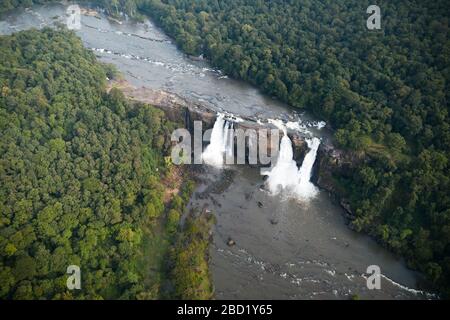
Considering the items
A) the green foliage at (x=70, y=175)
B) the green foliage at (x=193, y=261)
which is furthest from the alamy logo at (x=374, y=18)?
the green foliage at (x=193, y=261)

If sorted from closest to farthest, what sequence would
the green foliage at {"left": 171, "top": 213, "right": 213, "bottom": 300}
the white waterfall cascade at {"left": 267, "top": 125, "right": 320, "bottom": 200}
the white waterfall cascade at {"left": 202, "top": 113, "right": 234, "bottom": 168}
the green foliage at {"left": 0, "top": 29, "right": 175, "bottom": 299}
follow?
the green foliage at {"left": 0, "top": 29, "right": 175, "bottom": 299} < the green foliage at {"left": 171, "top": 213, "right": 213, "bottom": 300} < the white waterfall cascade at {"left": 267, "top": 125, "right": 320, "bottom": 200} < the white waterfall cascade at {"left": 202, "top": 113, "right": 234, "bottom": 168}

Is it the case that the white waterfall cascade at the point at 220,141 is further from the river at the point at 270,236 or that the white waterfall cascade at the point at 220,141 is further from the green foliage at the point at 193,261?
the green foliage at the point at 193,261

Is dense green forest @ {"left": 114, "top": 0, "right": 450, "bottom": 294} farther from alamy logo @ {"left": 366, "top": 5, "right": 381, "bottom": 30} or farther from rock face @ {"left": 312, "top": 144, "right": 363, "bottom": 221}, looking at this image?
alamy logo @ {"left": 366, "top": 5, "right": 381, "bottom": 30}

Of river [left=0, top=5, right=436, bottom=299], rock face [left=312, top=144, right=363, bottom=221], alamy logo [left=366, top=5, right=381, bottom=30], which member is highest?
alamy logo [left=366, top=5, right=381, bottom=30]

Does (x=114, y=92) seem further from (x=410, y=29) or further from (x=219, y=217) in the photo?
(x=410, y=29)

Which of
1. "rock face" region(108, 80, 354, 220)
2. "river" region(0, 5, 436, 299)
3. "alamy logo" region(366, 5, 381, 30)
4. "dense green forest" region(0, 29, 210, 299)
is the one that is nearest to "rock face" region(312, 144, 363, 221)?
"rock face" region(108, 80, 354, 220)

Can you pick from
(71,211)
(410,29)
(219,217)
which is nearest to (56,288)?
(71,211)

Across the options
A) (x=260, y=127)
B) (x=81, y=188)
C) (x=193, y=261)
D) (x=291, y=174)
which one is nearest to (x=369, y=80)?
(x=260, y=127)
